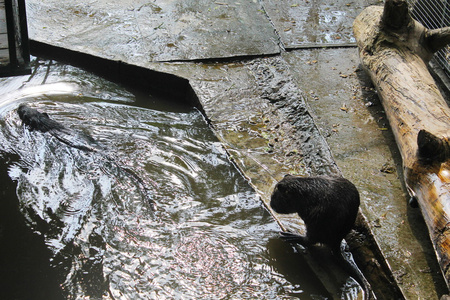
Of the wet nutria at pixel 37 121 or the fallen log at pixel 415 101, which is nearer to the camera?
the fallen log at pixel 415 101

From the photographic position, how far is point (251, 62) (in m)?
6.93

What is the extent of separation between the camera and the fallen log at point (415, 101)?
146 inches

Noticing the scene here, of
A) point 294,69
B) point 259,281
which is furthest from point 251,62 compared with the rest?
Result: point 259,281

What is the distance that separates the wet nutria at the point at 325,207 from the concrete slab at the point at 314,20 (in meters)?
3.58

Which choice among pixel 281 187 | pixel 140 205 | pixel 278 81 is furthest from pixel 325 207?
pixel 278 81

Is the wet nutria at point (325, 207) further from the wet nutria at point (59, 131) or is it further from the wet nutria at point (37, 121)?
the wet nutria at point (37, 121)

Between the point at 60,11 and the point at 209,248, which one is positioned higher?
the point at 60,11

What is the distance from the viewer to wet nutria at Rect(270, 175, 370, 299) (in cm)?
388

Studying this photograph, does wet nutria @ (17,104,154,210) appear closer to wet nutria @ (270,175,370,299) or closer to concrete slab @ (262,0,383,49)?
wet nutria @ (270,175,370,299)

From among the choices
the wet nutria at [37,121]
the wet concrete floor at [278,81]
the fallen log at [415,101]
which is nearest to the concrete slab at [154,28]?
the wet concrete floor at [278,81]

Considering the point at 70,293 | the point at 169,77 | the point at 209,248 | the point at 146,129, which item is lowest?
the point at 70,293

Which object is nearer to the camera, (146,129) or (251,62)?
(146,129)

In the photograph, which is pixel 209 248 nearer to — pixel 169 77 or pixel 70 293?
pixel 70 293

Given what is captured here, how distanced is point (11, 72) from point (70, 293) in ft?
7.71
